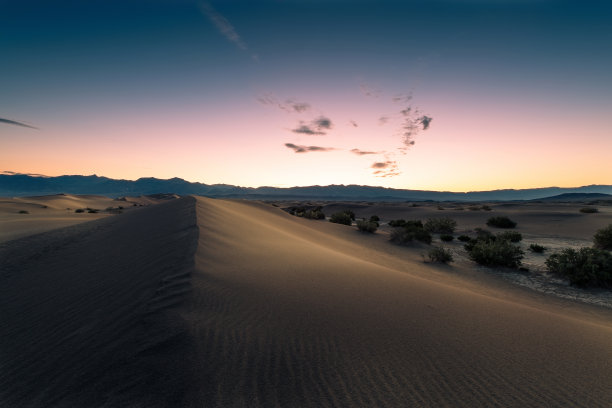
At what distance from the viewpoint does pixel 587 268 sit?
7699mm

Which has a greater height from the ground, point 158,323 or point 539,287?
point 158,323

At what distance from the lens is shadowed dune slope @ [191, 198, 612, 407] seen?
2.46m

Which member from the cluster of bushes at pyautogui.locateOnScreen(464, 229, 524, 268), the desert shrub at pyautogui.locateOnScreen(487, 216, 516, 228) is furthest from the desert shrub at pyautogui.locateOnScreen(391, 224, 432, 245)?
the desert shrub at pyautogui.locateOnScreen(487, 216, 516, 228)

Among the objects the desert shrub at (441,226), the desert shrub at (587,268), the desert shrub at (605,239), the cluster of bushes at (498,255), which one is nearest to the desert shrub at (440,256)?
the cluster of bushes at (498,255)

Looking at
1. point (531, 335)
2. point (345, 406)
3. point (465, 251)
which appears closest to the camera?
point (345, 406)

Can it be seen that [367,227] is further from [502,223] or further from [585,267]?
[502,223]

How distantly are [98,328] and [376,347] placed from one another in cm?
355

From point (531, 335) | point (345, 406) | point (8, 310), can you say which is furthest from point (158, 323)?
point (531, 335)

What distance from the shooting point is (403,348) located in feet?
10.4

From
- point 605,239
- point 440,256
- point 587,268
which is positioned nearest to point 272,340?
point 440,256

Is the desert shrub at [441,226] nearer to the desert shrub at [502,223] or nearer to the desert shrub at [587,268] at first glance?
the desert shrub at [502,223]

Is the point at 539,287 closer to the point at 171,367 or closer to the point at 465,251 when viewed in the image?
the point at 465,251

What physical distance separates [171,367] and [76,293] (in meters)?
3.66

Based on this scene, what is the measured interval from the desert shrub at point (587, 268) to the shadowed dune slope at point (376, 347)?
3.16 m
